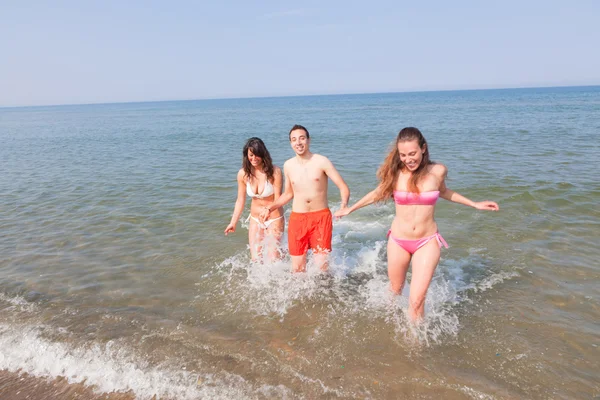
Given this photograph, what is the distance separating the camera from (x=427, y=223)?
3.93 m

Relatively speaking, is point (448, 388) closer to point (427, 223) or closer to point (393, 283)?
point (393, 283)

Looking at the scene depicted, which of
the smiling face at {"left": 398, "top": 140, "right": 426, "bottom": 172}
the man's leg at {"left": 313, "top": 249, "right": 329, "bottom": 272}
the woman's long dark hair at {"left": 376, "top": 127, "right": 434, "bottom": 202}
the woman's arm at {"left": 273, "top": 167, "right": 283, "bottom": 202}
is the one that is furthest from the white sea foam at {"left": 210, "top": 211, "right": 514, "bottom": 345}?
the smiling face at {"left": 398, "top": 140, "right": 426, "bottom": 172}

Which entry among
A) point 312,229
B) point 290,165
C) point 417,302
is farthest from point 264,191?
point 417,302

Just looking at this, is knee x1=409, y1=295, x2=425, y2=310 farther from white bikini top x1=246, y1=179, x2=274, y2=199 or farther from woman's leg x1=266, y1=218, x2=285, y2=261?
white bikini top x1=246, y1=179, x2=274, y2=199

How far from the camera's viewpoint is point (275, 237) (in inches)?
228

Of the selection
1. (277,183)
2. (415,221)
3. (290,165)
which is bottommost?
(415,221)

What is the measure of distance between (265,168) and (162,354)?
2.73 metres

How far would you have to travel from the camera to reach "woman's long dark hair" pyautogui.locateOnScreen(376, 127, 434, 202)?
3.63 m

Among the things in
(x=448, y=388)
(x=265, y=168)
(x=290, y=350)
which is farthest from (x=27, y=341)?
(x=448, y=388)

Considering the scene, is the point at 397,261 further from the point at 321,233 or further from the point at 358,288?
the point at 358,288

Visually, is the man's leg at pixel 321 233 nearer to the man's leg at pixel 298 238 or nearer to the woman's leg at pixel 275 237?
the man's leg at pixel 298 238

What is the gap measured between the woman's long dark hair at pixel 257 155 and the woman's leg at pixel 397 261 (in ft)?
6.80

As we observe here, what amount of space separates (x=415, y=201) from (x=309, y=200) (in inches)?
61.9

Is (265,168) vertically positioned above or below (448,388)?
above
